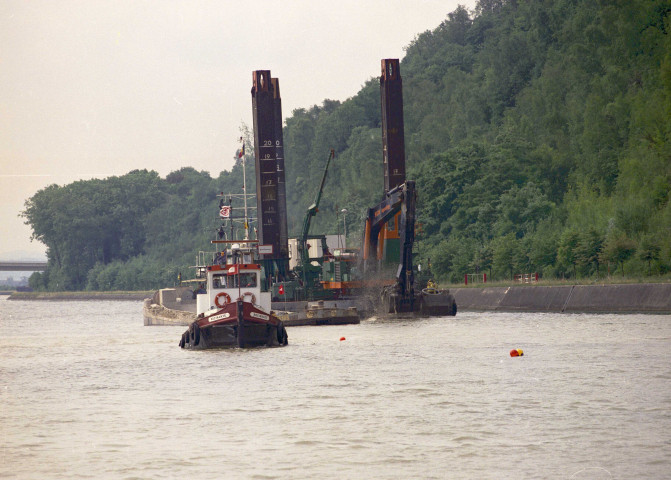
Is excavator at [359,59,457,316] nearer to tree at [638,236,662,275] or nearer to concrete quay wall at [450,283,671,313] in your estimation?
concrete quay wall at [450,283,671,313]

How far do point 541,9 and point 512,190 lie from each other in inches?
1647

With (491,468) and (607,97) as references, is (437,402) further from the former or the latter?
(607,97)

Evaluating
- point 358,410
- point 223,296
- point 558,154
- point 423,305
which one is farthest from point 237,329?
point 558,154

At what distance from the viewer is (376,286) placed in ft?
270

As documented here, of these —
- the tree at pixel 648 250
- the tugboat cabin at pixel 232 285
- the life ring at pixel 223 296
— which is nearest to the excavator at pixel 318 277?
the tree at pixel 648 250

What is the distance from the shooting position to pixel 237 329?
5116cm

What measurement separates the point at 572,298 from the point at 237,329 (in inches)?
1287

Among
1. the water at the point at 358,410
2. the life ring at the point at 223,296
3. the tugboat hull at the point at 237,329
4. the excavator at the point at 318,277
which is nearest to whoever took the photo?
the water at the point at 358,410

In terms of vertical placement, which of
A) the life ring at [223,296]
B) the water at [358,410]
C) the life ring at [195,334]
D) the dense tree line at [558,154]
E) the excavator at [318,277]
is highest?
the dense tree line at [558,154]

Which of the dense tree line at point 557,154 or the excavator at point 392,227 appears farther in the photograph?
the dense tree line at point 557,154

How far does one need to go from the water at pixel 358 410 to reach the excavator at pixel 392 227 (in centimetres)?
2260

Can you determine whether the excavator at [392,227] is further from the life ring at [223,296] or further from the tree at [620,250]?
the life ring at [223,296]

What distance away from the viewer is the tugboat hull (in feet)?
167

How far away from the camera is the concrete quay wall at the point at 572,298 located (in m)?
66.0
